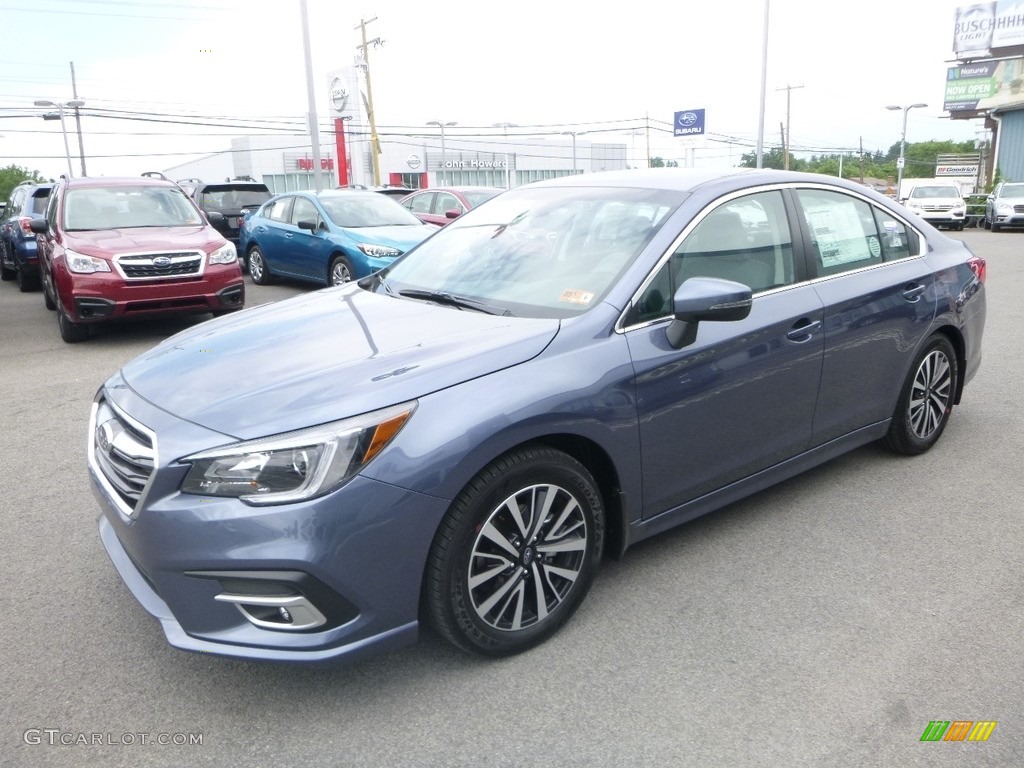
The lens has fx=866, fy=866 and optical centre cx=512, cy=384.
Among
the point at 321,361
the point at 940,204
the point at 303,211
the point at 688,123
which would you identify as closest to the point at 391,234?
the point at 303,211

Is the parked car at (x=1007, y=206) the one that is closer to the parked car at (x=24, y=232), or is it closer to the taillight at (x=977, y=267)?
→ the taillight at (x=977, y=267)

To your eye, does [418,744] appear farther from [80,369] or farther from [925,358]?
[80,369]

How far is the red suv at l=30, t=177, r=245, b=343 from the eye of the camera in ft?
28.0

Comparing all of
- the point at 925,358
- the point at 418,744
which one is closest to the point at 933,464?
the point at 925,358

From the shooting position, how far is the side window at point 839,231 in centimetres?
420

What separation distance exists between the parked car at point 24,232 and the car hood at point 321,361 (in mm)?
10617

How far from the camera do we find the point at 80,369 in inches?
307

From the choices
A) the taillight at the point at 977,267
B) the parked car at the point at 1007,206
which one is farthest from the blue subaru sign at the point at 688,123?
the taillight at the point at 977,267

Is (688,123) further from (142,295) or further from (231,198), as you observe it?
(142,295)

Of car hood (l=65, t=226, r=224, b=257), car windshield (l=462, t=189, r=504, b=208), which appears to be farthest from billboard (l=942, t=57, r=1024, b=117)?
car hood (l=65, t=226, r=224, b=257)

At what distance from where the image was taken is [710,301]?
3217mm

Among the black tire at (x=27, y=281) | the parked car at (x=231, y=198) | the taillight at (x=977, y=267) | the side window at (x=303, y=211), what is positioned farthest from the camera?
the parked car at (x=231, y=198)

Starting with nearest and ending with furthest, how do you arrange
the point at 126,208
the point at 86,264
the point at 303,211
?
the point at 86,264
the point at 126,208
the point at 303,211

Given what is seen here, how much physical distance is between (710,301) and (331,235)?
9348 mm
